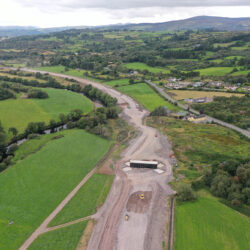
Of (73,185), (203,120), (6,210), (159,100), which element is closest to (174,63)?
(159,100)

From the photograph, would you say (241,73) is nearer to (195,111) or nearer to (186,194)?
(195,111)

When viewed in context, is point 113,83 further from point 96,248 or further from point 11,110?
point 96,248

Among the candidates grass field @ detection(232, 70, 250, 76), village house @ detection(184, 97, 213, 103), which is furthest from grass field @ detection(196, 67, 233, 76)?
village house @ detection(184, 97, 213, 103)

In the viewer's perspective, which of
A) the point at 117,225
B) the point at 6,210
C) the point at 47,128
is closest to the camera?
the point at 117,225

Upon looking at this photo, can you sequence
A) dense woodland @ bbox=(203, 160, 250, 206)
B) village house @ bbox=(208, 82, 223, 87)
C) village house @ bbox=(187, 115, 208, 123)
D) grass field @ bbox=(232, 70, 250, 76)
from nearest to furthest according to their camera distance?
dense woodland @ bbox=(203, 160, 250, 206), village house @ bbox=(187, 115, 208, 123), village house @ bbox=(208, 82, 223, 87), grass field @ bbox=(232, 70, 250, 76)

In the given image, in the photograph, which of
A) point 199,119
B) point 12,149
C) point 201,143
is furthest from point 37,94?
point 201,143

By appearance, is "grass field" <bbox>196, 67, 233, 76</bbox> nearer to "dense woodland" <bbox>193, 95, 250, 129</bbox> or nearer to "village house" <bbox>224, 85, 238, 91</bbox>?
"village house" <bbox>224, 85, 238, 91</bbox>
